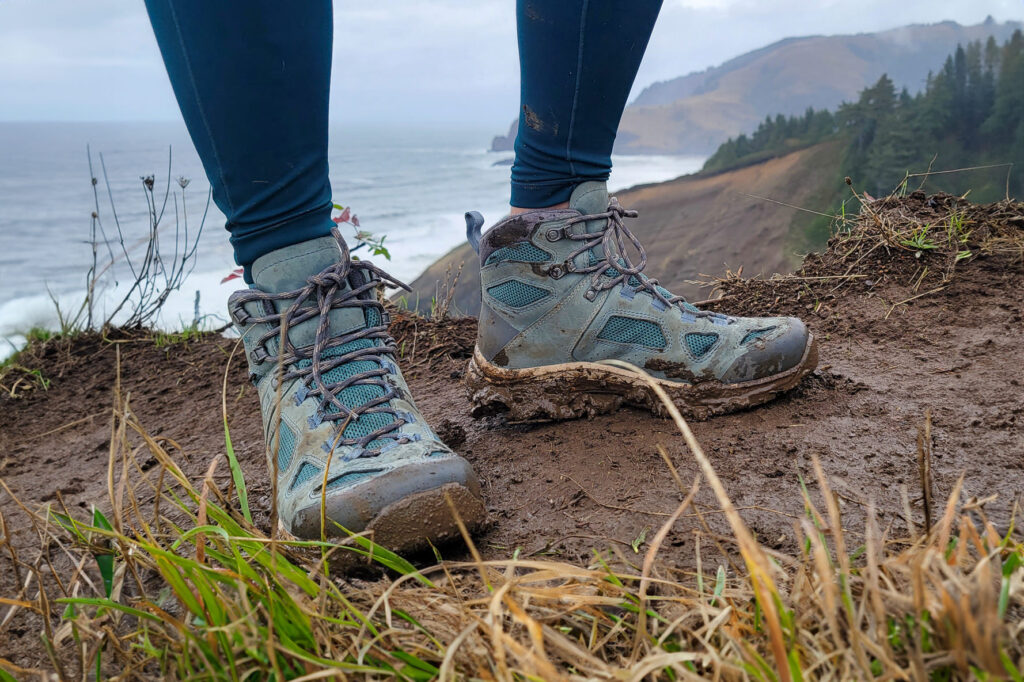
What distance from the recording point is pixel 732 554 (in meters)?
0.91

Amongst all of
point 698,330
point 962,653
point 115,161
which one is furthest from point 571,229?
point 115,161

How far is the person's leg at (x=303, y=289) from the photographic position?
98 cm

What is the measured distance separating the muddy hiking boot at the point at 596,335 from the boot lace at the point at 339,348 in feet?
0.88

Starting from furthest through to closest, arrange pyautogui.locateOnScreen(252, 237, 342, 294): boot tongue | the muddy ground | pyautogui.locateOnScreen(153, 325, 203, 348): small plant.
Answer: pyautogui.locateOnScreen(153, 325, 203, 348): small plant < pyautogui.locateOnScreen(252, 237, 342, 294): boot tongue < the muddy ground

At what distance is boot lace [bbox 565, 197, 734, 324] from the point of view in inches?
55.6

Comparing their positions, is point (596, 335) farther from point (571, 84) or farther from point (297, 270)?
point (297, 270)

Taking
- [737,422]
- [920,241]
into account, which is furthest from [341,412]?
[920,241]

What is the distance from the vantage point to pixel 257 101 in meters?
1.06

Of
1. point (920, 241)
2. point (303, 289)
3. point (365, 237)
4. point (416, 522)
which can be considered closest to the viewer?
point (416, 522)

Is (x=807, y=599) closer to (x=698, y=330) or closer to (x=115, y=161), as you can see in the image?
(x=698, y=330)

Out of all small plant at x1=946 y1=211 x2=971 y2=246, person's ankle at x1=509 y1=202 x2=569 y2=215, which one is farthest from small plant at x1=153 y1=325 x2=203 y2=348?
small plant at x1=946 y1=211 x2=971 y2=246

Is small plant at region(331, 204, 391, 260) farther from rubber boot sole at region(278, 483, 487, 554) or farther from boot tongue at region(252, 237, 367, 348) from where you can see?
rubber boot sole at region(278, 483, 487, 554)

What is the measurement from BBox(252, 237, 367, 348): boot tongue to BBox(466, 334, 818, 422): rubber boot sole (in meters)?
0.37

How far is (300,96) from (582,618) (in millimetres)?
821
